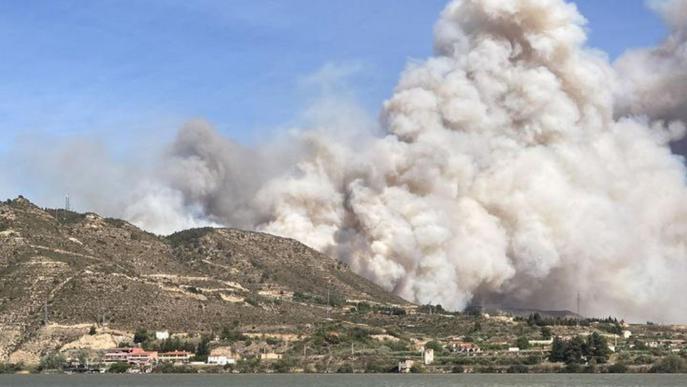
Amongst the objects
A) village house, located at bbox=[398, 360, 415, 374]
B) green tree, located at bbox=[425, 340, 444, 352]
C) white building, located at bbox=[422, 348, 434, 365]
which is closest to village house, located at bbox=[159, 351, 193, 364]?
village house, located at bbox=[398, 360, 415, 374]

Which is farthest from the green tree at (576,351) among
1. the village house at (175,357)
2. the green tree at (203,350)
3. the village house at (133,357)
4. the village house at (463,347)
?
the village house at (133,357)

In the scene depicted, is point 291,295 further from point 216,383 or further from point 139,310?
point 216,383

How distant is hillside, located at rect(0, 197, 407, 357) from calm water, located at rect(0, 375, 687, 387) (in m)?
→ 15.9

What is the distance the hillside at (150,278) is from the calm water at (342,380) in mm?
15939

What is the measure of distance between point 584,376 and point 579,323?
1653 inches

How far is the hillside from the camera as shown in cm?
14475

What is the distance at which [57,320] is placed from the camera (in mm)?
140625

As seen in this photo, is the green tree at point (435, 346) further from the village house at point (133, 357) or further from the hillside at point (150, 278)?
the village house at point (133, 357)

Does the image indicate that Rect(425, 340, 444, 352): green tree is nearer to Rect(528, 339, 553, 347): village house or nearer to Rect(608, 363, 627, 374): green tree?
Rect(528, 339, 553, 347): village house

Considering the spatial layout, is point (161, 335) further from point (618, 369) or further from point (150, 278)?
point (618, 369)

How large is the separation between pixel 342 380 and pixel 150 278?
52058 mm

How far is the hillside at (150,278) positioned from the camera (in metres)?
145

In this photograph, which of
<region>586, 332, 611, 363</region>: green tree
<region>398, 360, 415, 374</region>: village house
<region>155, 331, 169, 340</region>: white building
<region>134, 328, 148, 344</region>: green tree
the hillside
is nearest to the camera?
<region>586, 332, 611, 363</region>: green tree

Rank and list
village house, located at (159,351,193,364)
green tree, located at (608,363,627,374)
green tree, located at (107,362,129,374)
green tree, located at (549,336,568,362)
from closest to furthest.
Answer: green tree, located at (608,363,627,374), green tree, located at (549,336,568,362), green tree, located at (107,362,129,374), village house, located at (159,351,193,364)
